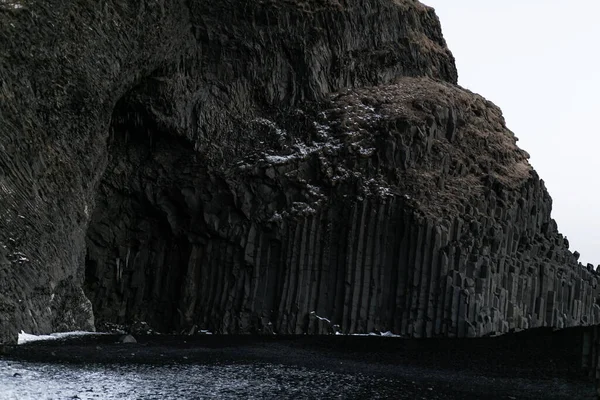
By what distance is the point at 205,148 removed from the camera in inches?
1544

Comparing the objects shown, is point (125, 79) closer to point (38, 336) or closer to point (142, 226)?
point (142, 226)

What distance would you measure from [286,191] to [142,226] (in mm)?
6854

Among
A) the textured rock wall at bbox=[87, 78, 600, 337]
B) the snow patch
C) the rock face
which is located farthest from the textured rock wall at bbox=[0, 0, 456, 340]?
the textured rock wall at bbox=[87, 78, 600, 337]

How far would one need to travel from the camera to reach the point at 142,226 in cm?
3919

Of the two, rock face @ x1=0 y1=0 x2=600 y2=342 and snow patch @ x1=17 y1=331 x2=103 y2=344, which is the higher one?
rock face @ x1=0 y1=0 x2=600 y2=342

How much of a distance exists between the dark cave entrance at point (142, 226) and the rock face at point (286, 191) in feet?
0.22

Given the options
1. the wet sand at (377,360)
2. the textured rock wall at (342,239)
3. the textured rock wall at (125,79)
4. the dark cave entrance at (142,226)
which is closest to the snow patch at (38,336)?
the textured rock wall at (125,79)

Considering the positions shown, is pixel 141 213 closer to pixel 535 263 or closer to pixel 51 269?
pixel 51 269

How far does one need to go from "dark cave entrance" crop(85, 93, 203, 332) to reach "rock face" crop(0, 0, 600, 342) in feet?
0.22

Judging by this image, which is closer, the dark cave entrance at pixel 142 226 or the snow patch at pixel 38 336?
the snow patch at pixel 38 336

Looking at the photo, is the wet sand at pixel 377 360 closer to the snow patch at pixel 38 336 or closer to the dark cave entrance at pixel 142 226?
the snow patch at pixel 38 336

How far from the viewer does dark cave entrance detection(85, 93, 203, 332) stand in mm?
38344

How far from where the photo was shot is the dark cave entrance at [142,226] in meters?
38.3

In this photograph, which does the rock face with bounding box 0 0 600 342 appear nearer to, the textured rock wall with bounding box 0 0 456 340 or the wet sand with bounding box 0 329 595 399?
the textured rock wall with bounding box 0 0 456 340
